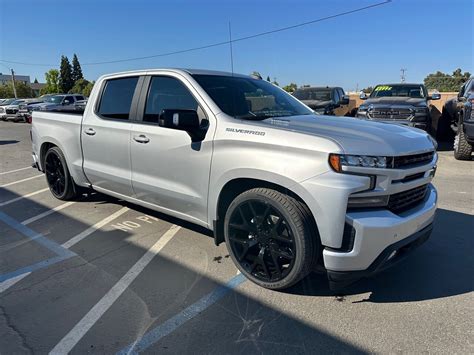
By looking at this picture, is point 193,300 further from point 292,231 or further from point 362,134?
point 362,134

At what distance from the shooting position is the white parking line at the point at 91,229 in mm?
4324

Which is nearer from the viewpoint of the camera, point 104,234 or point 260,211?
point 260,211

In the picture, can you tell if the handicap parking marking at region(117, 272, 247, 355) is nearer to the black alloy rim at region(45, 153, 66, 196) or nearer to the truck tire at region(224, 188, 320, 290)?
the truck tire at region(224, 188, 320, 290)

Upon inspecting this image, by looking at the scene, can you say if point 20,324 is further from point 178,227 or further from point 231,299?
point 178,227

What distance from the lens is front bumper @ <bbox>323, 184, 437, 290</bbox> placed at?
105 inches

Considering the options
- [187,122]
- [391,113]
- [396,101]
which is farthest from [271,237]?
[396,101]

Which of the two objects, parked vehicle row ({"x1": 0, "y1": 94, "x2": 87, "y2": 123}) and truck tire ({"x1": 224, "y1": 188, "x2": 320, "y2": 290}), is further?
parked vehicle row ({"x1": 0, "y1": 94, "x2": 87, "y2": 123})

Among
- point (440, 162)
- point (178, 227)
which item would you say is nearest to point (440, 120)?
point (440, 162)

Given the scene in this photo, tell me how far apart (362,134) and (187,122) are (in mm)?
1463

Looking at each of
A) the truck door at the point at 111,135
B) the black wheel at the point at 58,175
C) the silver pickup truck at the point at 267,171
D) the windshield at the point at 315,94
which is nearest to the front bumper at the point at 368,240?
the silver pickup truck at the point at 267,171

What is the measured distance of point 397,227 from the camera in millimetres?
2750

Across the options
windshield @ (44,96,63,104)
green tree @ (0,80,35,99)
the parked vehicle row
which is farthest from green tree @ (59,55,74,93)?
windshield @ (44,96,63,104)

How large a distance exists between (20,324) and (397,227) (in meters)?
A: 2.83

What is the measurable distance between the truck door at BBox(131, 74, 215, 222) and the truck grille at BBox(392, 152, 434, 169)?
1542 millimetres
